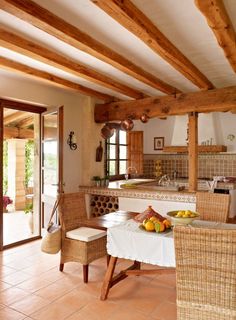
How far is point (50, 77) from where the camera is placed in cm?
379

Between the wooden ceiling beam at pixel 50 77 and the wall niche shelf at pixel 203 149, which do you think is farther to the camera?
the wall niche shelf at pixel 203 149

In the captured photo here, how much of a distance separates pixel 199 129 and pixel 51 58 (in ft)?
15.0

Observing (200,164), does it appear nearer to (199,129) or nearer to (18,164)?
(199,129)

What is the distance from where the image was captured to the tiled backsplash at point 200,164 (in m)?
6.47

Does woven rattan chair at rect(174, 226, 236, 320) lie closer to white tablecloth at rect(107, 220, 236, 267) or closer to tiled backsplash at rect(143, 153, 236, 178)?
white tablecloth at rect(107, 220, 236, 267)

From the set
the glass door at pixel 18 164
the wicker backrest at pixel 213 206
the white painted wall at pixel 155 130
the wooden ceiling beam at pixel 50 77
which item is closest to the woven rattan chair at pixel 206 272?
the wicker backrest at pixel 213 206

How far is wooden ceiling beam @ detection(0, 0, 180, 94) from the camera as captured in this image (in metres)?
2.01

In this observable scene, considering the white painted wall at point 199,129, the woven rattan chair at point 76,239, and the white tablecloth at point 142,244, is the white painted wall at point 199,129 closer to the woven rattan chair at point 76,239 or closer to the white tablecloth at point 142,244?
the woven rattan chair at point 76,239

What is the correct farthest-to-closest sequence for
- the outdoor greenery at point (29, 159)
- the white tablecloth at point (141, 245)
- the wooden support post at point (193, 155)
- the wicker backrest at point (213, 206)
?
the outdoor greenery at point (29, 159) → the wooden support post at point (193, 155) → the wicker backrest at point (213, 206) → the white tablecloth at point (141, 245)

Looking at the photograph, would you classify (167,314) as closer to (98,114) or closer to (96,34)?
(96,34)

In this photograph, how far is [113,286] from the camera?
9.21 feet

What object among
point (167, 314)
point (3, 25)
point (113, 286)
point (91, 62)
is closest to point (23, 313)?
point (113, 286)

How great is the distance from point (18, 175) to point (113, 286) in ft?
16.5

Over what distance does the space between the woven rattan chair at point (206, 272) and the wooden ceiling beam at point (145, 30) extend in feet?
5.02
